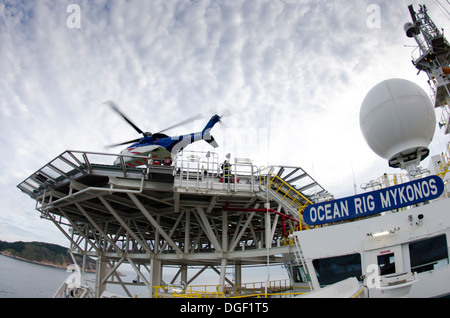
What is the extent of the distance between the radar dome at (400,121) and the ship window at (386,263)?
517cm

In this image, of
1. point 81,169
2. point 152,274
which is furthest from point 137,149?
point 152,274

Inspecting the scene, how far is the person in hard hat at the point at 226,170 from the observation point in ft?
69.6

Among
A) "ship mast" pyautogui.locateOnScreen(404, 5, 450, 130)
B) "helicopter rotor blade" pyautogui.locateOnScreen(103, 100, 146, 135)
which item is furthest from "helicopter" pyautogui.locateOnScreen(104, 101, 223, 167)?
"ship mast" pyautogui.locateOnScreen(404, 5, 450, 130)

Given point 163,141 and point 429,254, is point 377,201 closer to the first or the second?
point 429,254

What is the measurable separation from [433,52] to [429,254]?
806 inches

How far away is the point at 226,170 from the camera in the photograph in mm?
21734

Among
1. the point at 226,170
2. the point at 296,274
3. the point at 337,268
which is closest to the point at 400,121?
the point at 337,268

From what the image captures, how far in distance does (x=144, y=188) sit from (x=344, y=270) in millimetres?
14537

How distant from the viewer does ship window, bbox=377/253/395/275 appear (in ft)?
35.3

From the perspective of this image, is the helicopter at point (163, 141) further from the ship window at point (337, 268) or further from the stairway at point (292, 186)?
the ship window at point (337, 268)

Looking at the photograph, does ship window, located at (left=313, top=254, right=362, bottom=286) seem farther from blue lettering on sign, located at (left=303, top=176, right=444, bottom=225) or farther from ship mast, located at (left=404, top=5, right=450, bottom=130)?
ship mast, located at (left=404, top=5, right=450, bottom=130)

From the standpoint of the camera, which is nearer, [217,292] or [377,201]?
[377,201]

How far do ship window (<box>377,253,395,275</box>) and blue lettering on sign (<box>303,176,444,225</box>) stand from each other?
5.26 feet
